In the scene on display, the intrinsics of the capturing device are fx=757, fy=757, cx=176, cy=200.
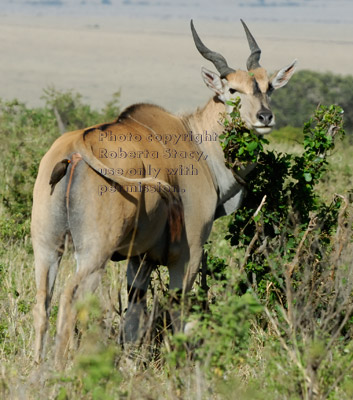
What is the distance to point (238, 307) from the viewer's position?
3.89 meters

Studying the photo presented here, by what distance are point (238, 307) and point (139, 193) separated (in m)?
1.35

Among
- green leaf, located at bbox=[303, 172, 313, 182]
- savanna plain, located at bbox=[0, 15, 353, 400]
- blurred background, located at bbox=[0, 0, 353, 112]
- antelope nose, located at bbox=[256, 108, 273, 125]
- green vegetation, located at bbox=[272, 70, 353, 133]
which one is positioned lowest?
blurred background, located at bbox=[0, 0, 353, 112]

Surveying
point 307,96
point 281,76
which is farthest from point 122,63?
point 281,76

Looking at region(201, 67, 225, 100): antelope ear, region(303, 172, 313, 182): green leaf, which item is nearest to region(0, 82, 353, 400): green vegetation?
region(303, 172, 313, 182): green leaf

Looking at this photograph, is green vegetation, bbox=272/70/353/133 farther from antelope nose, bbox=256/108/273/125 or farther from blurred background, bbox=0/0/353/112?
antelope nose, bbox=256/108/273/125

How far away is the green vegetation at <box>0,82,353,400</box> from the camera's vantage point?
3.99 m

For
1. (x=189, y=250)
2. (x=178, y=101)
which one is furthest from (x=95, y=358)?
(x=178, y=101)

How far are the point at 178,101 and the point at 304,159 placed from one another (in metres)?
30.2

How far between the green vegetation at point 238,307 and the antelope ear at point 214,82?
0.39m

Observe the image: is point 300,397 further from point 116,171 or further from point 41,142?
point 41,142

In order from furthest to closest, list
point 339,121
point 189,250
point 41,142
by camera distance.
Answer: point 41,142 < point 339,121 < point 189,250

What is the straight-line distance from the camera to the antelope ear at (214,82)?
6301 millimetres

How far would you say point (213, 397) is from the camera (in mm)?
4406

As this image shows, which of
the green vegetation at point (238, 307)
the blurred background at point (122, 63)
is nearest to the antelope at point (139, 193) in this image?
the green vegetation at point (238, 307)
